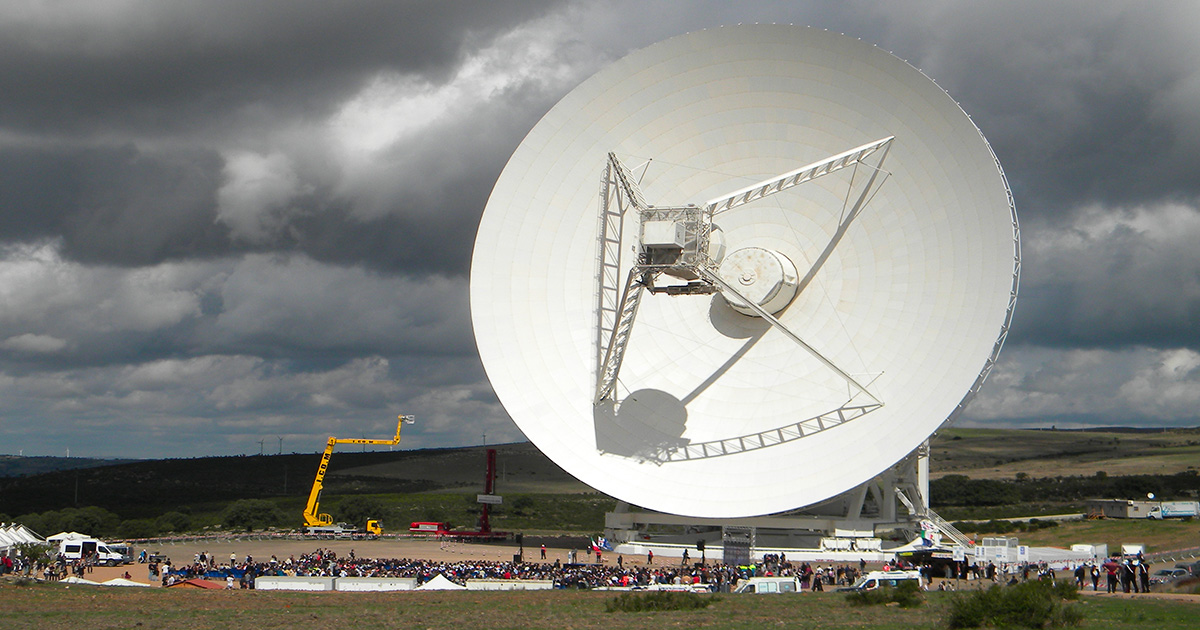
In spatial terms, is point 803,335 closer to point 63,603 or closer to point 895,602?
point 895,602

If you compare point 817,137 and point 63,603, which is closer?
point 63,603

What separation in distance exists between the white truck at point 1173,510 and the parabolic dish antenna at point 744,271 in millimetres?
40527

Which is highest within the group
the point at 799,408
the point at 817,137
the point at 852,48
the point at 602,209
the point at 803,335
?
the point at 852,48

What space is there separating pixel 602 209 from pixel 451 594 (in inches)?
568

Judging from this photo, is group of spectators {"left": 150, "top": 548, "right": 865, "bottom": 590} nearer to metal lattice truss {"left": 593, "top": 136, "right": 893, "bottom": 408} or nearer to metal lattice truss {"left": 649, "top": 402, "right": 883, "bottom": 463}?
metal lattice truss {"left": 649, "top": 402, "right": 883, "bottom": 463}

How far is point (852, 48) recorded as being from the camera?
3753cm

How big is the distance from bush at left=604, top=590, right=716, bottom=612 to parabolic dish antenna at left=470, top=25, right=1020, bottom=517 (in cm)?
753

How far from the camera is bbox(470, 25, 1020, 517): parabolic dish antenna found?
35906mm

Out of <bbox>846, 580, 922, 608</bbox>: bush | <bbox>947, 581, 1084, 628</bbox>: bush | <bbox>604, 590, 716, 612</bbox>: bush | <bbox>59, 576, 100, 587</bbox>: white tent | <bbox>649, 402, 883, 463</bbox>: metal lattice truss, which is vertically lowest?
<bbox>59, 576, 100, 587</bbox>: white tent

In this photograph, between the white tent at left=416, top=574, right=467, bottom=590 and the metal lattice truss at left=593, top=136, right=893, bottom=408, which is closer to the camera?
the metal lattice truss at left=593, top=136, right=893, bottom=408

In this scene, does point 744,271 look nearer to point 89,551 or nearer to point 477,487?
point 89,551

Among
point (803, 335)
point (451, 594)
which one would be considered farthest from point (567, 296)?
point (451, 594)

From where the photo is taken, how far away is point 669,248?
3603 cm

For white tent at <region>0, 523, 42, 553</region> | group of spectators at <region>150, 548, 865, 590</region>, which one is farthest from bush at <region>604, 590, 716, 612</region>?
white tent at <region>0, 523, 42, 553</region>
